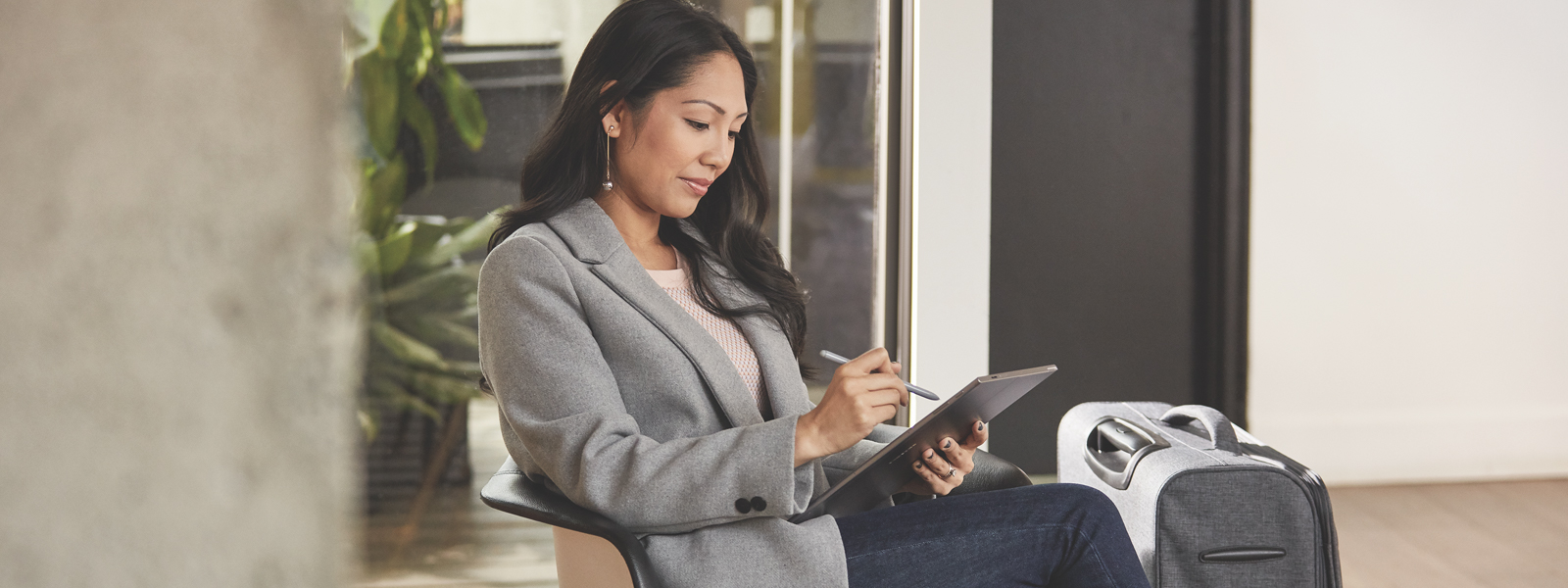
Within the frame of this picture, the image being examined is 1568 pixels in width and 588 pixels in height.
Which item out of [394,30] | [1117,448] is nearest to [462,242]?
[394,30]

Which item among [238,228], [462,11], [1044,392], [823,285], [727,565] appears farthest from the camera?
[1044,392]

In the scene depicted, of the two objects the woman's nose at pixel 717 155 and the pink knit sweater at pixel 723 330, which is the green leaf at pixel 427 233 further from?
the woman's nose at pixel 717 155

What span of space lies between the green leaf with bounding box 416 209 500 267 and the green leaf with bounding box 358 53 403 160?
258mm

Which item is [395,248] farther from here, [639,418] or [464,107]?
[639,418]

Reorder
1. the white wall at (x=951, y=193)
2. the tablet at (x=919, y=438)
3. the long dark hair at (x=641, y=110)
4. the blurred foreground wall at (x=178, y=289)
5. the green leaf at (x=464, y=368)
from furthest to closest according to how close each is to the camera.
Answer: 1. the white wall at (x=951, y=193)
2. the green leaf at (x=464, y=368)
3. the long dark hair at (x=641, y=110)
4. the tablet at (x=919, y=438)
5. the blurred foreground wall at (x=178, y=289)

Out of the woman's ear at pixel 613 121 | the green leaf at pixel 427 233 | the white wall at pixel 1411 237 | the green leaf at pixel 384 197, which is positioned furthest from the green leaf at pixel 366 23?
the white wall at pixel 1411 237

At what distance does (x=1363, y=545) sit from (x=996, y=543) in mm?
1964

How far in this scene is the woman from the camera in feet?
3.73

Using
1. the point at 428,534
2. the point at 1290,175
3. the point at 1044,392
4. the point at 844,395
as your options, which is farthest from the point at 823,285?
the point at 844,395

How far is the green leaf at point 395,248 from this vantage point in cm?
259

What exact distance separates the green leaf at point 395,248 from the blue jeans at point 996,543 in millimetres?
1733

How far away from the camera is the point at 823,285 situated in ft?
9.48

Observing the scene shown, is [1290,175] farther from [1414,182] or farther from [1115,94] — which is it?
[1115,94]

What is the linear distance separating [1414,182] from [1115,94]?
110 cm
